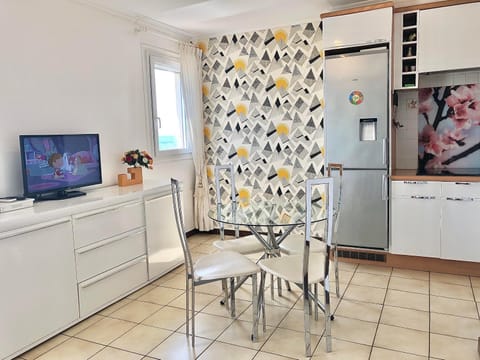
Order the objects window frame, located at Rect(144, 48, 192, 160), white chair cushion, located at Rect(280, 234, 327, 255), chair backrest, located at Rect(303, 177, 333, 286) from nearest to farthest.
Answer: chair backrest, located at Rect(303, 177, 333, 286) < white chair cushion, located at Rect(280, 234, 327, 255) < window frame, located at Rect(144, 48, 192, 160)

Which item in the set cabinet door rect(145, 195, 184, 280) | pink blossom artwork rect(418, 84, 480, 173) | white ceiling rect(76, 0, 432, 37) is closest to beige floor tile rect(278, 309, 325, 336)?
cabinet door rect(145, 195, 184, 280)

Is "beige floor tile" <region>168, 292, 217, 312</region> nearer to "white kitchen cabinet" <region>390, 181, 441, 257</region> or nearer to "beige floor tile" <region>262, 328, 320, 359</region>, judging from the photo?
"beige floor tile" <region>262, 328, 320, 359</region>

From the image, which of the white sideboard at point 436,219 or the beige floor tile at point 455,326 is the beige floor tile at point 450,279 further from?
the beige floor tile at point 455,326

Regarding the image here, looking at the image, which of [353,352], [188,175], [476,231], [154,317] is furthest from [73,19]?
[476,231]

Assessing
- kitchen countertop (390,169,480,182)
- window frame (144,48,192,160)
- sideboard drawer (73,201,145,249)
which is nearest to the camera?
sideboard drawer (73,201,145,249)

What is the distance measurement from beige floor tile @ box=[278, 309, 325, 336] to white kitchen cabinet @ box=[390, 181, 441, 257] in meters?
1.30

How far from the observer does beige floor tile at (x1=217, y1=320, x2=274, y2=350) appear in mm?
2492

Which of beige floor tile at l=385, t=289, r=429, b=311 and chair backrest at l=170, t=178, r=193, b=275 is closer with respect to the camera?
chair backrest at l=170, t=178, r=193, b=275

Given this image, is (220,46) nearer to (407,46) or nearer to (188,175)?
(188,175)

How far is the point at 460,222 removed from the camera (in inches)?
135

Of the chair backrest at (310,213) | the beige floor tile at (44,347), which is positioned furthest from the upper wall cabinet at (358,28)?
the beige floor tile at (44,347)

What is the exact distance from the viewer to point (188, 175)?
4992 mm

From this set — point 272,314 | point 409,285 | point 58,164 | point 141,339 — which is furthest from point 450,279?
point 58,164

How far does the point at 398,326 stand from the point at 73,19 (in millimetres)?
3610
